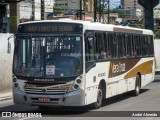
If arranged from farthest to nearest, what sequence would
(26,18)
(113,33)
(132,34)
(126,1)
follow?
(126,1)
(26,18)
(132,34)
(113,33)

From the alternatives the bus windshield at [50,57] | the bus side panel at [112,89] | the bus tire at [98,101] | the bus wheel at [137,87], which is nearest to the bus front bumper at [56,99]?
the bus windshield at [50,57]

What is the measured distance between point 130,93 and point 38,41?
7074mm

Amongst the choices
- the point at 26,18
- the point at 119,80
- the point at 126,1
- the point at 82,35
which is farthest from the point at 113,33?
the point at 126,1

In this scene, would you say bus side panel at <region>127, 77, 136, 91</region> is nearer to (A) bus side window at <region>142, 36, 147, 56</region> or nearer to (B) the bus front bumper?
(A) bus side window at <region>142, 36, 147, 56</region>

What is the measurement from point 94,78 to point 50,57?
1.62 metres

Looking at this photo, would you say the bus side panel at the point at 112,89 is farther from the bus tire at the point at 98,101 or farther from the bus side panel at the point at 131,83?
the bus side panel at the point at 131,83

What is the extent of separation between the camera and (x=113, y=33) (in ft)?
Answer: 53.4

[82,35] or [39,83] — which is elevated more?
[82,35]

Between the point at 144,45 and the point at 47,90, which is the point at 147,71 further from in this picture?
the point at 47,90

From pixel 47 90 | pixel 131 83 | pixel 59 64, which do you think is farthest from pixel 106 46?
pixel 131 83

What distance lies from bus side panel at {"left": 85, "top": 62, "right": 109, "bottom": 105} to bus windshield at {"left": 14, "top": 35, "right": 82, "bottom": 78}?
0.58 meters

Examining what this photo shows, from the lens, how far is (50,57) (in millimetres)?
13422

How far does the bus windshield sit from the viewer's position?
43.6 feet

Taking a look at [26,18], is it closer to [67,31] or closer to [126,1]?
[67,31]
